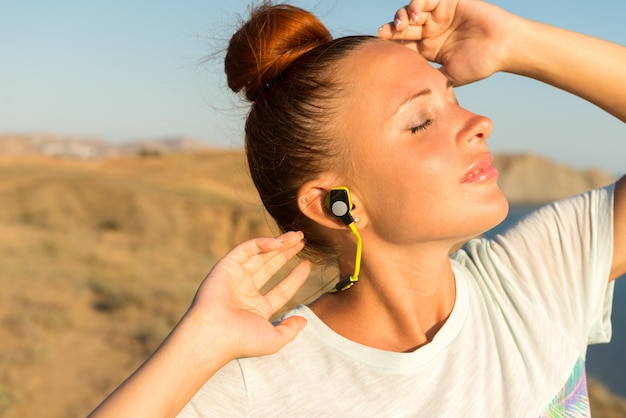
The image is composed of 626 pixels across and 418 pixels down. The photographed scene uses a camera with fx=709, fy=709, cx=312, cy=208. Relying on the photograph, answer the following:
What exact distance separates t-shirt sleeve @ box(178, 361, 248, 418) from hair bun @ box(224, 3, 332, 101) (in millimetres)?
987

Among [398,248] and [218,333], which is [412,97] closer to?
[398,248]

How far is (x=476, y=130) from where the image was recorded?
208 centimetres

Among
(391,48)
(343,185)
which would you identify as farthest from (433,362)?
(391,48)

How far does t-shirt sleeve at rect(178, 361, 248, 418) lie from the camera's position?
72.9 inches

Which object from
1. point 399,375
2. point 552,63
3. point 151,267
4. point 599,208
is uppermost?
point 552,63

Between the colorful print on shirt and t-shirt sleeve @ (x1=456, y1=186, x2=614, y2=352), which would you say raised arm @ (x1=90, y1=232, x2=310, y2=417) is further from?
the colorful print on shirt

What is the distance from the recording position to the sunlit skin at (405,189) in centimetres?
206

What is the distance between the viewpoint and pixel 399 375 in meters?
2.01

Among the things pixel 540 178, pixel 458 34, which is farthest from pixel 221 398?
pixel 540 178

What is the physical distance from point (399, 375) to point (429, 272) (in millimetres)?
372

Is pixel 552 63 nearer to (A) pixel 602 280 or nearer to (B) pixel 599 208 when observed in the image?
(B) pixel 599 208

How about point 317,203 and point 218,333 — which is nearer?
point 218,333

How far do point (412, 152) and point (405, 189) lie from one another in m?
0.11

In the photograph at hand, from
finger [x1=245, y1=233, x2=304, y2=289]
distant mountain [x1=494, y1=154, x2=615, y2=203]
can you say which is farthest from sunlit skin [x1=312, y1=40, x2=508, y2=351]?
distant mountain [x1=494, y1=154, x2=615, y2=203]
